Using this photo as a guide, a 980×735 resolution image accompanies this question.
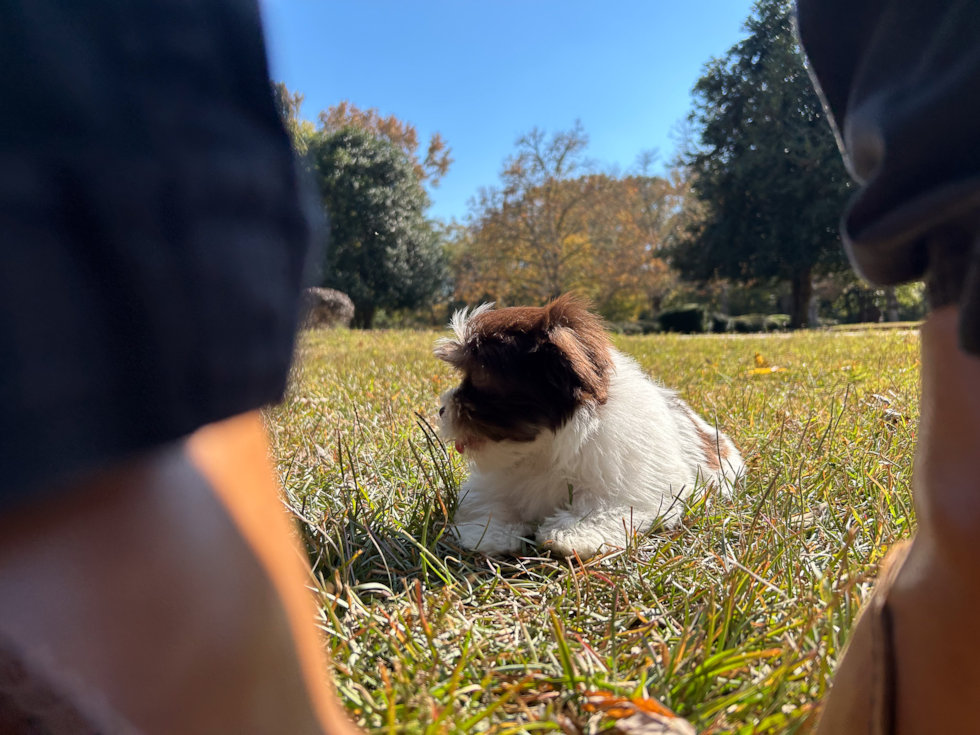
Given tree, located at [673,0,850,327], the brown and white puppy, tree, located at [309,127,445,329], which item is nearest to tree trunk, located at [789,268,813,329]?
tree, located at [673,0,850,327]

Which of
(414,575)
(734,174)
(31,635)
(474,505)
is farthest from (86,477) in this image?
(734,174)

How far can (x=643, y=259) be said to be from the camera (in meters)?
28.6

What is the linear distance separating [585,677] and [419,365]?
5443 millimetres

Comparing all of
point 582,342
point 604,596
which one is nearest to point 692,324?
point 582,342

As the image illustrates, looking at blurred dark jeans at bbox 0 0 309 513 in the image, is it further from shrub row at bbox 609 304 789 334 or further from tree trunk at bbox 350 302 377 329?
tree trunk at bbox 350 302 377 329

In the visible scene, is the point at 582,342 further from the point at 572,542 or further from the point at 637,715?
the point at 637,715

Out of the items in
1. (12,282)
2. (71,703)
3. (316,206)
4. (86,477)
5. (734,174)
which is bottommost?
(71,703)

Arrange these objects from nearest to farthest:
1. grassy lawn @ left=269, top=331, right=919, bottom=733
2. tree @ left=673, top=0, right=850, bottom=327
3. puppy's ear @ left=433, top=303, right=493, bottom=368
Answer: grassy lawn @ left=269, top=331, right=919, bottom=733
puppy's ear @ left=433, top=303, right=493, bottom=368
tree @ left=673, top=0, right=850, bottom=327

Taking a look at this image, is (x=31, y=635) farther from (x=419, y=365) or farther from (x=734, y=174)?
(x=734, y=174)

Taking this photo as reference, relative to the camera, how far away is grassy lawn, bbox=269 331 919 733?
1074 millimetres

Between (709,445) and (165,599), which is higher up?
(165,599)

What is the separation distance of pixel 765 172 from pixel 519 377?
25.1 m

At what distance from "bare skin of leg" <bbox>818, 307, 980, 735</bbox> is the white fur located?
3.87 ft

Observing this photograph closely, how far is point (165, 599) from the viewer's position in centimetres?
70
